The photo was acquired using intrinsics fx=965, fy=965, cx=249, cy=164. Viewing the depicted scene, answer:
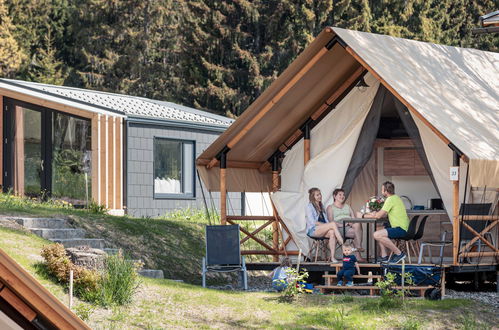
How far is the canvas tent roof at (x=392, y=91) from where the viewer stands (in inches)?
416

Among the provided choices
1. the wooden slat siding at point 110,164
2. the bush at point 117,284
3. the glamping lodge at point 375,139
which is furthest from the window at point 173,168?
the bush at point 117,284

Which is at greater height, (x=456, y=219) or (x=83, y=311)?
(x=456, y=219)

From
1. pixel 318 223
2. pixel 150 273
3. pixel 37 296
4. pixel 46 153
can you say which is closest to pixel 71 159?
pixel 46 153

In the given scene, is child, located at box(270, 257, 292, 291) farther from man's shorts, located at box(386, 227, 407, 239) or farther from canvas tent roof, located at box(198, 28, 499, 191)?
canvas tent roof, located at box(198, 28, 499, 191)

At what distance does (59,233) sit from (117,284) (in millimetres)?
3357

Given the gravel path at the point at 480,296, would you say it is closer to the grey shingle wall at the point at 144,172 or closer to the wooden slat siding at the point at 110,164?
the grey shingle wall at the point at 144,172

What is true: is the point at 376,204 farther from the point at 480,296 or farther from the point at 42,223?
the point at 42,223

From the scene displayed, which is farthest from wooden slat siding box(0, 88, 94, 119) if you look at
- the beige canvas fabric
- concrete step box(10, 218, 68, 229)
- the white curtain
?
the beige canvas fabric

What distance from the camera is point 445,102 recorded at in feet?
36.9

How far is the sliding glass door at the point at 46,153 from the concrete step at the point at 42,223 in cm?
441

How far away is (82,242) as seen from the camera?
12.1 m

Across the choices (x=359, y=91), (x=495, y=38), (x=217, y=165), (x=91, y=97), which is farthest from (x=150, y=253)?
(x=495, y=38)

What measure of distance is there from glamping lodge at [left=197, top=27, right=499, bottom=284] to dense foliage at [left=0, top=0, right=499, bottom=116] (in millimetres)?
15511

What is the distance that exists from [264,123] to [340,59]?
1304 millimetres
